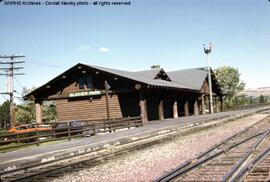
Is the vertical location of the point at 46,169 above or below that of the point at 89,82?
below

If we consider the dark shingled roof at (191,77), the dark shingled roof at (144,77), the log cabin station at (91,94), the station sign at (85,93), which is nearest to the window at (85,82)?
the log cabin station at (91,94)

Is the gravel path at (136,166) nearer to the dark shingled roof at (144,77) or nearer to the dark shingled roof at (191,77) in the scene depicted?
the dark shingled roof at (144,77)

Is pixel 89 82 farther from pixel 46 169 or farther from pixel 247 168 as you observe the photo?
pixel 247 168

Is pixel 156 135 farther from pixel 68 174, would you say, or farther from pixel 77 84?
pixel 77 84

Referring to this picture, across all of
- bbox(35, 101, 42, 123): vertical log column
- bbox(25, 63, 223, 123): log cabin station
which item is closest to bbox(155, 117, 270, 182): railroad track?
bbox(25, 63, 223, 123): log cabin station

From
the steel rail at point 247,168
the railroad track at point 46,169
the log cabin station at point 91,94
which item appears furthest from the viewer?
the log cabin station at point 91,94

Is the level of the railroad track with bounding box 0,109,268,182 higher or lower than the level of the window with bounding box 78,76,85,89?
lower

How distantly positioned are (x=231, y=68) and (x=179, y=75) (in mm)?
33967

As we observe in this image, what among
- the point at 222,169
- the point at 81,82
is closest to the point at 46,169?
the point at 222,169

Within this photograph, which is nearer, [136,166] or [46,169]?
[136,166]

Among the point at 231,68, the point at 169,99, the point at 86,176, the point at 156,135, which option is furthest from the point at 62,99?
the point at 231,68

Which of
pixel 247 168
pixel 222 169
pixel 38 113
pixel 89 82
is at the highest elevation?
pixel 89 82

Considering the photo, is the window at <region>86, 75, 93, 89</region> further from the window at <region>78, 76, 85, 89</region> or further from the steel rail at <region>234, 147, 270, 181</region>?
the steel rail at <region>234, 147, 270, 181</region>

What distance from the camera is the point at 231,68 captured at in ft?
249
